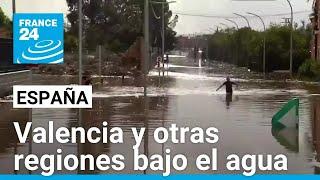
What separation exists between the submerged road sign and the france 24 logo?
28.7ft

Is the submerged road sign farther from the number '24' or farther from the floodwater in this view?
the number '24'

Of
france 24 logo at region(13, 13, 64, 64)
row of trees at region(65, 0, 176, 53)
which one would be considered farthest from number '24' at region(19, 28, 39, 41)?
row of trees at region(65, 0, 176, 53)

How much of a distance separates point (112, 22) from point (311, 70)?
38373 mm

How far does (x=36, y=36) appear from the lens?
837 centimetres

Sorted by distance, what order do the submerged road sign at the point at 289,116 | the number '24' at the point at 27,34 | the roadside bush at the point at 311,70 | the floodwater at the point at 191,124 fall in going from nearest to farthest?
the number '24' at the point at 27,34 < the floodwater at the point at 191,124 < the submerged road sign at the point at 289,116 < the roadside bush at the point at 311,70

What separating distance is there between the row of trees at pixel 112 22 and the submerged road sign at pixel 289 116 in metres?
62.5

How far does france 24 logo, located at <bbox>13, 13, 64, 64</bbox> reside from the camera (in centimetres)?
837

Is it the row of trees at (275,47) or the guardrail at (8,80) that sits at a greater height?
the row of trees at (275,47)

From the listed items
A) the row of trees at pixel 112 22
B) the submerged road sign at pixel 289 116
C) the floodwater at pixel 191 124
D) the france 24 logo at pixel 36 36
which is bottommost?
the floodwater at pixel 191 124

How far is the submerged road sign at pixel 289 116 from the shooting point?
51.8ft

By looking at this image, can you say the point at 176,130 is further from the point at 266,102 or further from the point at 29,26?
the point at 266,102

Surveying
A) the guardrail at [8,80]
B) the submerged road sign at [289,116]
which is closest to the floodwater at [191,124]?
the submerged road sign at [289,116]

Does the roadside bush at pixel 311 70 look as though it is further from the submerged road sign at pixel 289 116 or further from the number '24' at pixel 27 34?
the number '24' at pixel 27 34

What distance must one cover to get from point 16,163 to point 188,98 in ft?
60.0
